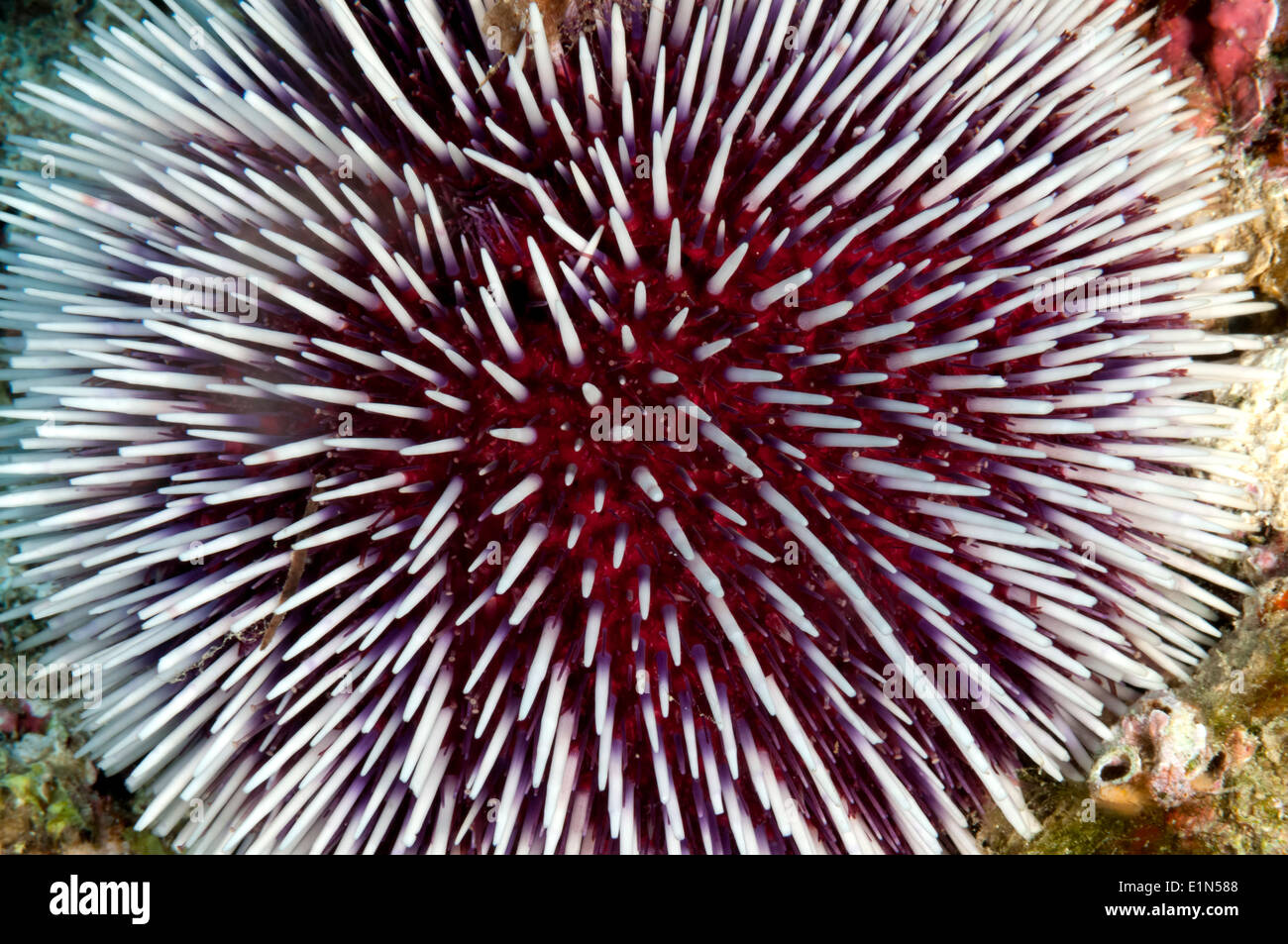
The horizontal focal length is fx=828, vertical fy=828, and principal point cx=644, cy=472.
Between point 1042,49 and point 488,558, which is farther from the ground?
point 1042,49

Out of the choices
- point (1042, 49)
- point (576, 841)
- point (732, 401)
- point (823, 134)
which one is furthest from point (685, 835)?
point (1042, 49)

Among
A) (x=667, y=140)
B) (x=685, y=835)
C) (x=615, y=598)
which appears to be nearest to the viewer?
(x=667, y=140)

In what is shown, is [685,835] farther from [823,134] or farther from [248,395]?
[823,134]

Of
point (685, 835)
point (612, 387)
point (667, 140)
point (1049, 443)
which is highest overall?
point (667, 140)

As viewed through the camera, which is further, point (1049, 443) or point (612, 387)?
point (1049, 443)

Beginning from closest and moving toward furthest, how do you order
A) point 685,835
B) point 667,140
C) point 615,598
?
point 667,140 → point 615,598 → point 685,835
